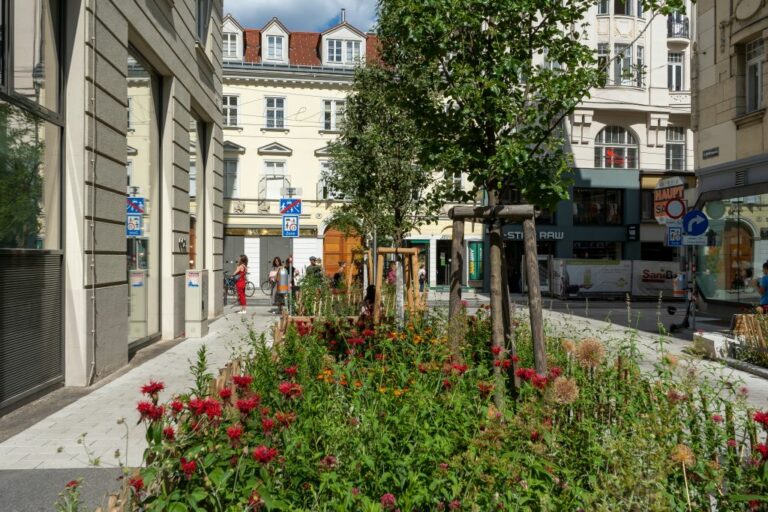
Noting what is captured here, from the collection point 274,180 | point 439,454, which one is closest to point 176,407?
point 439,454

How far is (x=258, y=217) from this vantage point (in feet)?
123

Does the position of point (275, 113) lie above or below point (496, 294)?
above

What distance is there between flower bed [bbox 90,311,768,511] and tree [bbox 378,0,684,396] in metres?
2.72

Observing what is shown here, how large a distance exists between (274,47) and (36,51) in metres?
32.6

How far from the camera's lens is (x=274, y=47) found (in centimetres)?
3931

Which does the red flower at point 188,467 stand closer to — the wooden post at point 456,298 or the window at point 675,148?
the wooden post at point 456,298

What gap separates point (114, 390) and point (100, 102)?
395 centimetres

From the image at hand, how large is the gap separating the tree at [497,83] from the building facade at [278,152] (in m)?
30.0

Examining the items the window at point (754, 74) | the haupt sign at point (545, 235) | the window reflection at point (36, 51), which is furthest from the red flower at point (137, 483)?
the haupt sign at point (545, 235)

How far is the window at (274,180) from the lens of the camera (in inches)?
1492

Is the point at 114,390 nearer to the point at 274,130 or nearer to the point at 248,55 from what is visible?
the point at 274,130

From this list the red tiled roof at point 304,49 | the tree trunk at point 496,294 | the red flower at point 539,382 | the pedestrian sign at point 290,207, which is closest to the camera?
the red flower at point 539,382

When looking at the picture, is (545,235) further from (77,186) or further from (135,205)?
(77,186)

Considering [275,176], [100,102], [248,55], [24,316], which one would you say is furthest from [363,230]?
[248,55]
